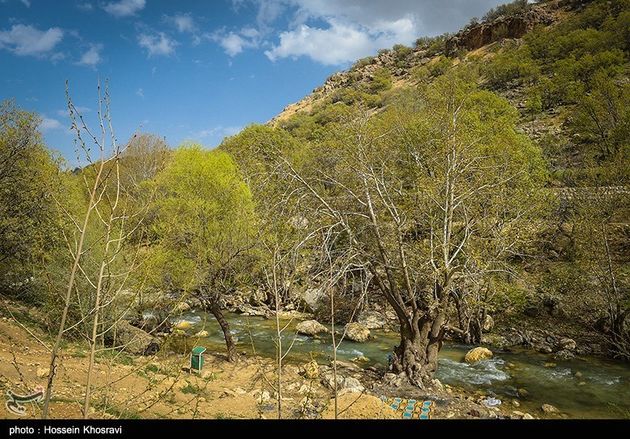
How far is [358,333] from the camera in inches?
726

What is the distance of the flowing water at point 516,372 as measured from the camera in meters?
11.7

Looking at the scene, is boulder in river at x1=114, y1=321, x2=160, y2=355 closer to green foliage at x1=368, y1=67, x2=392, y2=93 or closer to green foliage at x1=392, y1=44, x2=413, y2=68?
green foliage at x1=368, y1=67, x2=392, y2=93

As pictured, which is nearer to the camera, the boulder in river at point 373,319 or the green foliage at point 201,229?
the green foliage at point 201,229

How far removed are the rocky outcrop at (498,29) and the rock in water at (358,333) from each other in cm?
7226

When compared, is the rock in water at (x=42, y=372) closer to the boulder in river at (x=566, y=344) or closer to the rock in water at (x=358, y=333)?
the rock in water at (x=358, y=333)

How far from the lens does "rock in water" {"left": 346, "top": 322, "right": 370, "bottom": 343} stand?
18156 millimetres

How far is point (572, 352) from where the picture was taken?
16172 mm

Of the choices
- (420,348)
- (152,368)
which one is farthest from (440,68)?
(152,368)

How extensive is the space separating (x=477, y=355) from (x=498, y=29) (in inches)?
3096

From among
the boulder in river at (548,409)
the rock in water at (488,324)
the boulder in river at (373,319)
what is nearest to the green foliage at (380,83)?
the boulder in river at (373,319)

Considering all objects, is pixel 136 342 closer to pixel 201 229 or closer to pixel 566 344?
pixel 201 229

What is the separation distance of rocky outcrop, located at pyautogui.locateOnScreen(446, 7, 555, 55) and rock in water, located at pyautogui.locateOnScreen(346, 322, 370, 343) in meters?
72.3
